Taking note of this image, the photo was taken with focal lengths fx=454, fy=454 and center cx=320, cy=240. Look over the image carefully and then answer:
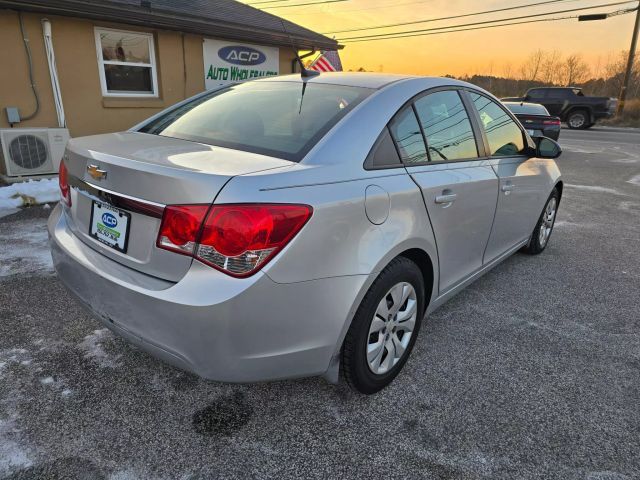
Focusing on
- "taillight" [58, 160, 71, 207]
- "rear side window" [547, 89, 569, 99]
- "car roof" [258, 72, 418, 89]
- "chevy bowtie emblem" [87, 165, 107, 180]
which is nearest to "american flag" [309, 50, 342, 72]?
"car roof" [258, 72, 418, 89]

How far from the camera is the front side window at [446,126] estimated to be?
2.57 meters

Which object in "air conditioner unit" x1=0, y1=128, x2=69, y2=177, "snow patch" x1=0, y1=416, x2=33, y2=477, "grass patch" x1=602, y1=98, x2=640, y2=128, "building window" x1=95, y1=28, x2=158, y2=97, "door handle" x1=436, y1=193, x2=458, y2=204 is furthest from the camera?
"grass patch" x1=602, y1=98, x2=640, y2=128

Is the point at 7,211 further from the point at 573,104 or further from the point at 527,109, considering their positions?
the point at 573,104

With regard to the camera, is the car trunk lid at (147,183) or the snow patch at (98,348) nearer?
the car trunk lid at (147,183)

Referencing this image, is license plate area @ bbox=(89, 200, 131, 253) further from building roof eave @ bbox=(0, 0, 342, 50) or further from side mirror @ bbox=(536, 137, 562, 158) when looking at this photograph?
building roof eave @ bbox=(0, 0, 342, 50)

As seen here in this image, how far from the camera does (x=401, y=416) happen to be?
2.21 meters

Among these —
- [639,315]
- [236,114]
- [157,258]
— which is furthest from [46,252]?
[639,315]

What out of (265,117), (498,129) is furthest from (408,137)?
(498,129)

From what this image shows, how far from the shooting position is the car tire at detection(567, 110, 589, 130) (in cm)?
2280

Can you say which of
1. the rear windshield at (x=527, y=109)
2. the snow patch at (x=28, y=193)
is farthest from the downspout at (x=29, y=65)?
the rear windshield at (x=527, y=109)

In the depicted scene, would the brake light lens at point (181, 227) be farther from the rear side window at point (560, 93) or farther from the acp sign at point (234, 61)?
the rear side window at point (560, 93)

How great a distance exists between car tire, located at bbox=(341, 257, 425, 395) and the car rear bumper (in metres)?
0.13

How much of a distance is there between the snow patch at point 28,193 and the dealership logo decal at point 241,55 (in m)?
4.73

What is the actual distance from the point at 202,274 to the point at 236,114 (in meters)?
1.18
